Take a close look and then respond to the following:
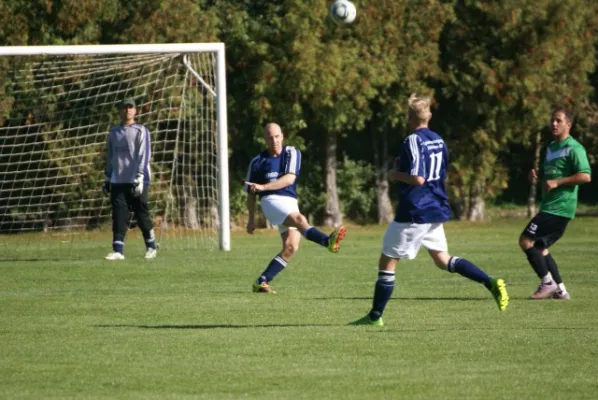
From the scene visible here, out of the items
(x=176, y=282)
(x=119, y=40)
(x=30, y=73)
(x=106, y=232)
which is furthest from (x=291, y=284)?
(x=119, y=40)

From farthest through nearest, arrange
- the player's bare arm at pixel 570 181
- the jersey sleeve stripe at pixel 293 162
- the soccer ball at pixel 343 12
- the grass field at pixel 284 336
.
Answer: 1. the soccer ball at pixel 343 12
2. the jersey sleeve stripe at pixel 293 162
3. the player's bare arm at pixel 570 181
4. the grass field at pixel 284 336

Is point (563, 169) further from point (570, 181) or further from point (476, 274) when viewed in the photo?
point (476, 274)

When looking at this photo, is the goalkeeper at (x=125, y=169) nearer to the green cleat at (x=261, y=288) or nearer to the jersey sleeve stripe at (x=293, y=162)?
the jersey sleeve stripe at (x=293, y=162)

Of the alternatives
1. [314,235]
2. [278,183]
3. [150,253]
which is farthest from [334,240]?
[150,253]

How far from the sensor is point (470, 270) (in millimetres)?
10242

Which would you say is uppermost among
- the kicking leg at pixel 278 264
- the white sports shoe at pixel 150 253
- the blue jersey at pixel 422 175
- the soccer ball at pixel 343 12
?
the soccer ball at pixel 343 12

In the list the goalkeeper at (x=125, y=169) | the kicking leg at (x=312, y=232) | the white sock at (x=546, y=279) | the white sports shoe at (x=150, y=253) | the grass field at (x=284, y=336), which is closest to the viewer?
the grass field at (x=284, y=336)

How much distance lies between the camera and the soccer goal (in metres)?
22.1

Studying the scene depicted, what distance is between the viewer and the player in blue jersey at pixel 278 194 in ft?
43.0

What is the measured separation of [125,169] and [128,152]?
0.24 m

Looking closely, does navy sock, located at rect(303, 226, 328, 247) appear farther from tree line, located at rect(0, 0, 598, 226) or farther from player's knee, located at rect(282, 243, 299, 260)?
tree line, located at rect(0, 0, 598, 226)

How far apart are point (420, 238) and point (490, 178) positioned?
74.6ft

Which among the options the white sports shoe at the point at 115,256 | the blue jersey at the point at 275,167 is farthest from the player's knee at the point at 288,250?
the white sports shoe at the point at 115,256

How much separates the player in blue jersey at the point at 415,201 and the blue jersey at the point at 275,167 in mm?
3238
